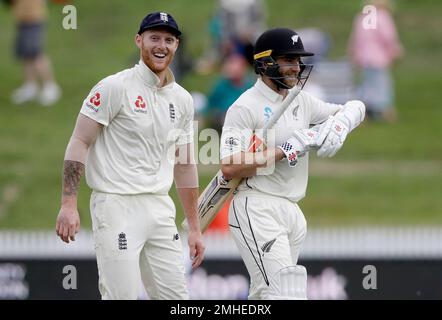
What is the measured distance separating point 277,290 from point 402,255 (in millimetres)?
4034

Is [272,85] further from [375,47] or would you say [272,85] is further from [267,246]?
[375,47]

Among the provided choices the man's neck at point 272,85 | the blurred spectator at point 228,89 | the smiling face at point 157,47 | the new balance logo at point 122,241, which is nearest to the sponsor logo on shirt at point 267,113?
the man's neck at point 272,85

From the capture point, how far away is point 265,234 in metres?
8.23

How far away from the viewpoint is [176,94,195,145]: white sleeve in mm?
8188

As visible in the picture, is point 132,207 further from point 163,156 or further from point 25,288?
point 25,288

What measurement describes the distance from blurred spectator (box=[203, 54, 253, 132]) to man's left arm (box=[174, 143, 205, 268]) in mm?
6641

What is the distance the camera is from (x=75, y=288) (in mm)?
11719

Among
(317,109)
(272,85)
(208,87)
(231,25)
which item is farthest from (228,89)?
(272,85)

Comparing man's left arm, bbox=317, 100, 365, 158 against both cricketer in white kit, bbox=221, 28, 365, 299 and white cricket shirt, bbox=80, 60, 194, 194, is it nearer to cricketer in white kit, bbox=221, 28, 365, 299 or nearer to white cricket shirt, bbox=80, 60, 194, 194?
cricketer in white kit, bbox=221, 28, 365, 299

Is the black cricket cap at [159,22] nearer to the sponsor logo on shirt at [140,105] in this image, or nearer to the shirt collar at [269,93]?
the sponsor logo on shirt at [140,105]

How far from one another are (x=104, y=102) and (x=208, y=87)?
1173 centimetres

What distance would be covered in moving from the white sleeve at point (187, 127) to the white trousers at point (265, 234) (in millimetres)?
512

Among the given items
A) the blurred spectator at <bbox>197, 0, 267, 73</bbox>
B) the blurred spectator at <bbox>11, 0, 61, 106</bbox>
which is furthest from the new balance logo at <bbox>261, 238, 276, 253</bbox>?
the blurred spectator at <bbox>11, 0, 61, 106</bbox>

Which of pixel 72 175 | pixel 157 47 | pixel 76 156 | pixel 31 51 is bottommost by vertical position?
pixel 72 175
